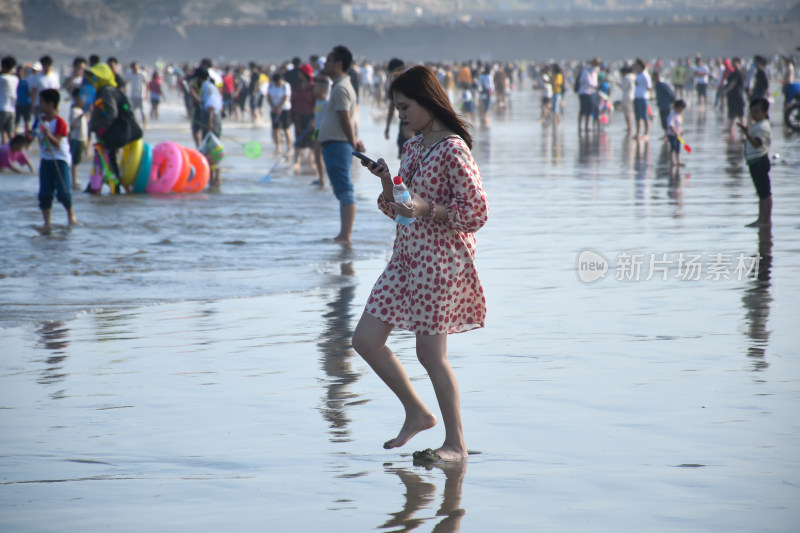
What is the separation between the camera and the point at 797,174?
17.7 m

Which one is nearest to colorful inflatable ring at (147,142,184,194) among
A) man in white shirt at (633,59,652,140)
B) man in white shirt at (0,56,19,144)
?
man in white shirt at (0,56,19,144)

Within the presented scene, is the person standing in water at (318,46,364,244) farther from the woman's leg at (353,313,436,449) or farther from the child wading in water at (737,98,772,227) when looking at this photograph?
the woman's leg at (353,313,436,449)

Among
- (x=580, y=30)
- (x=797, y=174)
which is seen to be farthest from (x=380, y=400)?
(x=580, y=30)

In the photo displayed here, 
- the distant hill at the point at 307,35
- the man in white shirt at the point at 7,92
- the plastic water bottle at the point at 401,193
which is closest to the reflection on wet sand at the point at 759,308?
the plastic water bottle at the point at 401,193

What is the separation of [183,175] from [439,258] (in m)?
12.2

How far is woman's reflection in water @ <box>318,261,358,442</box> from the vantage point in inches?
210

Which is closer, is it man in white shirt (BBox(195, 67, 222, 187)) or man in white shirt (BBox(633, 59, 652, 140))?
man in white shirt (BBox(195, 67, 222, 187))

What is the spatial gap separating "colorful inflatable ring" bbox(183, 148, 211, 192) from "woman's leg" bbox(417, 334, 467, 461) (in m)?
12.2

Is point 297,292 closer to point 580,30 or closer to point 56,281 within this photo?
point 56,281

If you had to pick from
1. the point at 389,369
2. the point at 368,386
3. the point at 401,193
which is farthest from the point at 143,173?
the point at 401,193

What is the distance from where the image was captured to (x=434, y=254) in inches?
180

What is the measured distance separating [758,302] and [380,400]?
11.8ft

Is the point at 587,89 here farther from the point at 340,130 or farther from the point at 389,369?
the point at 389,369

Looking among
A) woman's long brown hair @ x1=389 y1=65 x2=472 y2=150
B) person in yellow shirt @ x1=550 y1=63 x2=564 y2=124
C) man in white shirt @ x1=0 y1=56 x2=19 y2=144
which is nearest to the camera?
woman's long brown hair @ x1=389 y1=65 x2=472 y2=150
